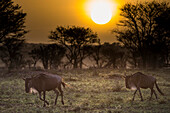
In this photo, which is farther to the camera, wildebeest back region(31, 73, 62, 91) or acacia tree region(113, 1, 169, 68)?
acacia tree region(113, 1, 169, 68)

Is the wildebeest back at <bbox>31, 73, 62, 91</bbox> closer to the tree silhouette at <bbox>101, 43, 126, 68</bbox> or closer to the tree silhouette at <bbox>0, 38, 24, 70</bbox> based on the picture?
the tree silhouette at <bbox>0, 38, 24, 70</bbox>

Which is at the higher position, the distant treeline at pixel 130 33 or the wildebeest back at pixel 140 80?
the distant treeline at pixel 130 33

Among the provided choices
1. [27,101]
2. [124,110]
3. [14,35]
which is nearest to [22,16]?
[14,35]

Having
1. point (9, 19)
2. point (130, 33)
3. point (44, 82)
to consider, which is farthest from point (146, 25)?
point (44, 82)

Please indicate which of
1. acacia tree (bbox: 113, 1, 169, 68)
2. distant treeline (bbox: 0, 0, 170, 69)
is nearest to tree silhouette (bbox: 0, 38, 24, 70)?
distant treeline (bbox: 0, 0, 170, 69)

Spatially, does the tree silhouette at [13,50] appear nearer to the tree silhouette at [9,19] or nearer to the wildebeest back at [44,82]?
the tree silhouette at [9,19]

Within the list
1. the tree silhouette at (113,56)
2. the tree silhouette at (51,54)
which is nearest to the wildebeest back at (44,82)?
the tree silhouette at (51,54)

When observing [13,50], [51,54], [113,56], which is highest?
[13,50]

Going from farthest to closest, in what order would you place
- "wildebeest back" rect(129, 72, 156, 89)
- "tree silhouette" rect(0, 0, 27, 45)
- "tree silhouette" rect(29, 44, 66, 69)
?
"tree silhouette" rect(29, 44, 66, 69)
"tree silhouette" rect(0, 0, 27, 45)
"wildebeest back" rect(129, 72, 156, 89)

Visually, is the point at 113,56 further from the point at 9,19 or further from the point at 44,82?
the point at 44,82

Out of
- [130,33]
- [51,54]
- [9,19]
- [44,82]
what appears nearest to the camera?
[44,82]

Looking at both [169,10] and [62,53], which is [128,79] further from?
[62,53]

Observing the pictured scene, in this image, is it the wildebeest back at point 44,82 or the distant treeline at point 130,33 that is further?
the distant treeline at point 130,33

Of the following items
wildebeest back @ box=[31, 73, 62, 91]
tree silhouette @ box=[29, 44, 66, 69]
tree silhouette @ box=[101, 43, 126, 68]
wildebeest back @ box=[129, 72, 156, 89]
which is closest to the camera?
wildebeest back @ box=[31, 73, 62, 91]
